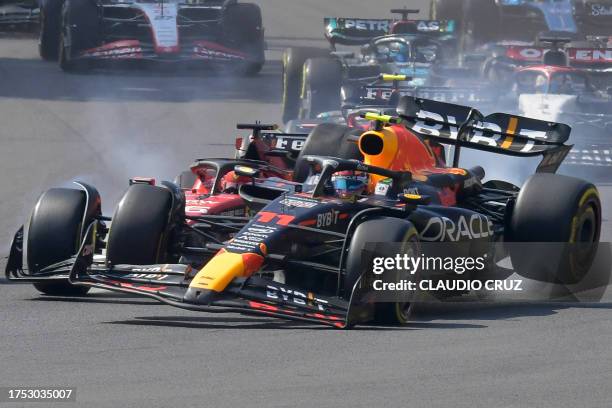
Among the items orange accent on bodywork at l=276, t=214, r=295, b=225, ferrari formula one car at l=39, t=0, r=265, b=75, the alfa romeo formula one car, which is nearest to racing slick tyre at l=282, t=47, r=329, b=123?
ferrari formula one car at l=39, t=0, r=265, b=75

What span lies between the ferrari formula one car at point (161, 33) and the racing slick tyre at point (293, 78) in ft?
14.8

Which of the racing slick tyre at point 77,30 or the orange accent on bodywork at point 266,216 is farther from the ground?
the orange accent on bodywork at point 266,216

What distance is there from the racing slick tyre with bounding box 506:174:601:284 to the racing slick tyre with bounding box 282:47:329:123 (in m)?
Answer: 12.0

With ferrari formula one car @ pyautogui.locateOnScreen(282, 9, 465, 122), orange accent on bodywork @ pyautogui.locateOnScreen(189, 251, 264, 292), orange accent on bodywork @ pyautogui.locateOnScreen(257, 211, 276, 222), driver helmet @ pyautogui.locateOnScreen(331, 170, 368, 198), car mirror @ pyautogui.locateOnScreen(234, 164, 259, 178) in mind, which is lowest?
ferrari formula one car @ pyautogui.locateOnScreen(282, 9, 465, 122)

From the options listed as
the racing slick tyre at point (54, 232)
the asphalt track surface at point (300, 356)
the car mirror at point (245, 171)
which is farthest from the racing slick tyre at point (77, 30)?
the racing slick tyre at point (54, 232)

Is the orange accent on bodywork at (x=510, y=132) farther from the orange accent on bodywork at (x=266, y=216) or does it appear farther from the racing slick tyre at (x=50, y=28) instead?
the racing slick tyre at (x=50, y=28)

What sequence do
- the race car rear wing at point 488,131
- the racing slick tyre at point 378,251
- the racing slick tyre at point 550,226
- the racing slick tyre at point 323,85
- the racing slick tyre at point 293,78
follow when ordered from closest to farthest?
the racing slick tyre at point 378,251 < the racing slick tyre at point 550,226 < the race car rear wing at point 488,131 < the racing slick tyre at point 323,85 < the racing slick tyre at point 293,78

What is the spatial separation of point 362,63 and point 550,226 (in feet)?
44.6

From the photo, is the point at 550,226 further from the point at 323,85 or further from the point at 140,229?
the point at 323,85

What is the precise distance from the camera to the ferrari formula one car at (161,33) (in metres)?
25.8

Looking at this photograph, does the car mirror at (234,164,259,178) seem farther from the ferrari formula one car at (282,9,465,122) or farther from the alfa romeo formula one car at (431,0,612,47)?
the alfa romeo formula one car at (431,0,612,47)

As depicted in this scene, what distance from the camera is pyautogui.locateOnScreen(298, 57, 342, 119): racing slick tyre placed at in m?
20.2

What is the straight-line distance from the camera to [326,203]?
9523 millimetres

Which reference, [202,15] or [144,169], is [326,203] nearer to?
[144,169]
